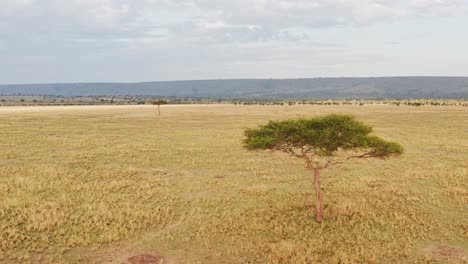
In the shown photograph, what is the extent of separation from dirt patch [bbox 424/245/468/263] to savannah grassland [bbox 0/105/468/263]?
0.14 ft

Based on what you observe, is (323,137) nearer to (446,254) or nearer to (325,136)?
(325,136)

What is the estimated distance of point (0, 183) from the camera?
30406 mm

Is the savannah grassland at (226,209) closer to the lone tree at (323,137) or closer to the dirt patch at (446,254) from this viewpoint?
the dirt patch at (446,254)

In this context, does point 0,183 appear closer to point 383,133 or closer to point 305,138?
point 305,138

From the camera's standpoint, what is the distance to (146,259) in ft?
59.9

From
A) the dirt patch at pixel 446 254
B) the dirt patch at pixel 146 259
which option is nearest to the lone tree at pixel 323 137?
the dirt patch at pixel 446 254

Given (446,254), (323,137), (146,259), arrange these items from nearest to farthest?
1. (146,259)
2. (446,254)
3. (323,137)

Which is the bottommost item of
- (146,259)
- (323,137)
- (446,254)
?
(146,259)

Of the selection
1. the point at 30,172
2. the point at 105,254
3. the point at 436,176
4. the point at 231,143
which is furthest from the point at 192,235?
the point at 231,143

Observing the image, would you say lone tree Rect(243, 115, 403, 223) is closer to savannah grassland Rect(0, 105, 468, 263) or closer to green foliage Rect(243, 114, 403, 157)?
green foliage Rect(243, 114, 403, 157)

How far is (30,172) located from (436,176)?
31.3 m

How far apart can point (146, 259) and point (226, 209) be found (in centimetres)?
755

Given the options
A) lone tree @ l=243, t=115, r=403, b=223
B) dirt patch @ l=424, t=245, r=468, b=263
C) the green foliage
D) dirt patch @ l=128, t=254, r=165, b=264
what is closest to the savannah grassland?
dirt patch @ l=424, t=245, r=468, b=263

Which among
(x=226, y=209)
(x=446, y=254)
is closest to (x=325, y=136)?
(x=226, y=209)
